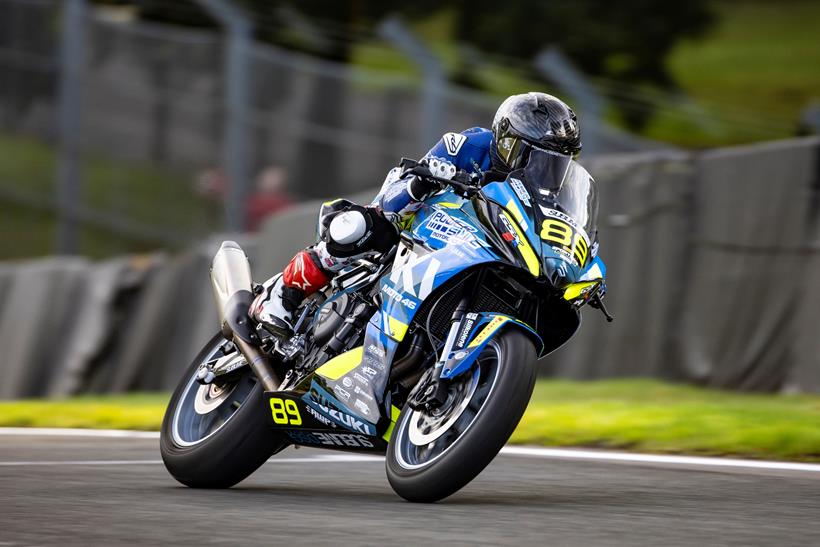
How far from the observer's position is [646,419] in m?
9.32

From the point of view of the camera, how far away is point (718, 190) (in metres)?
12.0

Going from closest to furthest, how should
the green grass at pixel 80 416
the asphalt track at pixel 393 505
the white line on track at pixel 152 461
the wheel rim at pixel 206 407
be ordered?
1. the asphalt track at pixel 393 505
2. the wheel rim at pixel 206 407
3. the white line on track at pixel 152 461
4. the green grass at pixel 80 416

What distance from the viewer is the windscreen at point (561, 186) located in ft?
21.1

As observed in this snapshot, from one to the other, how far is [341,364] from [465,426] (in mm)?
813

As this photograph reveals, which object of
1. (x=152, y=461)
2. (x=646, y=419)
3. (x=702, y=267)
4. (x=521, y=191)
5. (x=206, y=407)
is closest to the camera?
(x=521, y=191)

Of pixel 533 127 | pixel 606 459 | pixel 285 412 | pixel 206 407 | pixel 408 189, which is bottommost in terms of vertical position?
pixel 606 459

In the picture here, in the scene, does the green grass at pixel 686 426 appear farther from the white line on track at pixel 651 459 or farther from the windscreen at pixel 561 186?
the windscreen at pixel 561 186

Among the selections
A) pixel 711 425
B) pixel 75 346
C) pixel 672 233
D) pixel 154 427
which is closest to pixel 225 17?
pixel 75 346

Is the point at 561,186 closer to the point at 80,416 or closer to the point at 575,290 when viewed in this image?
the point at 575,290

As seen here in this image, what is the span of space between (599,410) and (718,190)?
2.79 metres

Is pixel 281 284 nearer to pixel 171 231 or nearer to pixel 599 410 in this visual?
pixel 599 410

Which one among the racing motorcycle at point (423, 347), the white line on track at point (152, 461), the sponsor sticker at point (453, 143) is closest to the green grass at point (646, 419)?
the white line on track at point (152, 461)

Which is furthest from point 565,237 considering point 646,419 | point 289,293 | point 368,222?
point 646,419

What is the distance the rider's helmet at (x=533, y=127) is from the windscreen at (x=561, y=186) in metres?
0.04
